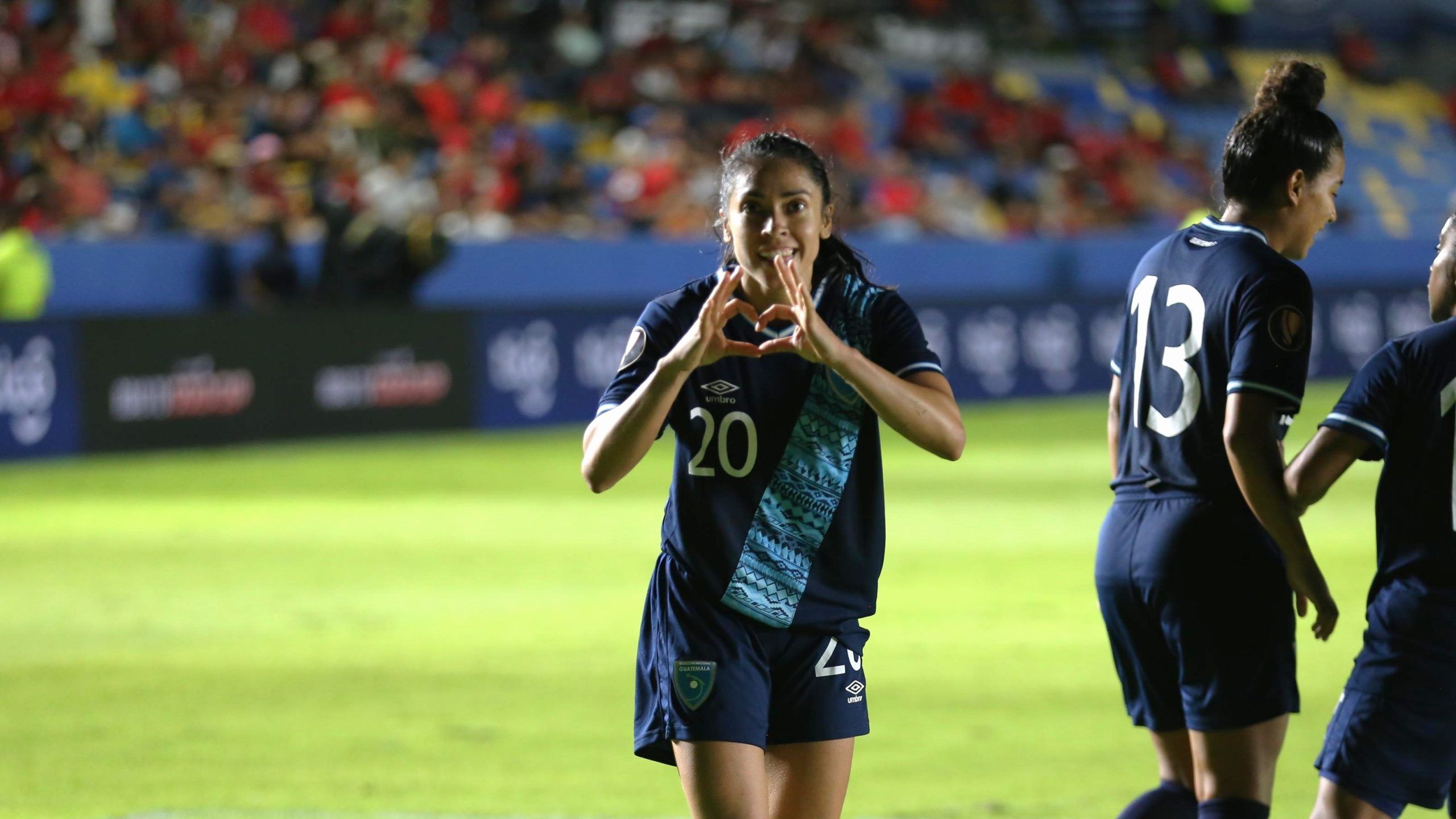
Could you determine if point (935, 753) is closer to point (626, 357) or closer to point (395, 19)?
point (626, 357)

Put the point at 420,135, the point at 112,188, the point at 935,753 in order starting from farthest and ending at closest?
the point at 420,135 < the point at 112,188 < the point at 935,753

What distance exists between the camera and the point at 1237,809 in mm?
4457

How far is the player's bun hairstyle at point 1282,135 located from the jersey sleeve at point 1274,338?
0.24m

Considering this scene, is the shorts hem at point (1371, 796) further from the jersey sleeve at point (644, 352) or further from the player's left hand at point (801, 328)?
the jersey sleeve at point (644, 352)

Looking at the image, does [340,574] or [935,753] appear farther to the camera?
[340,574]

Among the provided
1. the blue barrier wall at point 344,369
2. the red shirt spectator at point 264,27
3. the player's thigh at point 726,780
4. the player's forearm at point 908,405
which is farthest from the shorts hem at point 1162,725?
the red shirt spectator at point 264,27

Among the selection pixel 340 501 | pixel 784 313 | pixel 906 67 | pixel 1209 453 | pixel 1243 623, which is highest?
pixel 906 67

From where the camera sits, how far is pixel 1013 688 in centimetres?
859

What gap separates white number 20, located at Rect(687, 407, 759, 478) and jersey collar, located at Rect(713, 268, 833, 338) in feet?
0.56

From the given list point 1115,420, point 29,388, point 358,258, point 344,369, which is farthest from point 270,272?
point 1115,420

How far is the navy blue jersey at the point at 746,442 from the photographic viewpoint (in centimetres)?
428

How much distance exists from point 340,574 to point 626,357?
815cm

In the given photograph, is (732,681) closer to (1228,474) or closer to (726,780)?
(726,780)

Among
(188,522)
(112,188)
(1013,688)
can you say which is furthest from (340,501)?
(1013,688)
